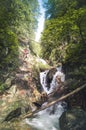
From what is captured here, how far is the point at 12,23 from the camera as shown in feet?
81.4

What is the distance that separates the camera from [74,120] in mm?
13922

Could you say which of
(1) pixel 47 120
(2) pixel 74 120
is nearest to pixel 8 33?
(1) pixel 47 120

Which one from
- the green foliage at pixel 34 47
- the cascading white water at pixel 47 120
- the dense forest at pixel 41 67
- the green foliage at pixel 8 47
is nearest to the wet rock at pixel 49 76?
the dense forest at pixel 41 67

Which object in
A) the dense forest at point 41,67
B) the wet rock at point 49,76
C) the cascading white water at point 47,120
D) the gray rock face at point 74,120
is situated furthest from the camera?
the wet rock at point 49,76

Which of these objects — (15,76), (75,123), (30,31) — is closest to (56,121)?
(75,123)

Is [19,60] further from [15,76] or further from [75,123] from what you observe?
[75,123]

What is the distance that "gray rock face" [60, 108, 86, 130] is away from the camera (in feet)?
44.4

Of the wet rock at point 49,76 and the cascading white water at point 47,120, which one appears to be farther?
the wet rock at point 49,76

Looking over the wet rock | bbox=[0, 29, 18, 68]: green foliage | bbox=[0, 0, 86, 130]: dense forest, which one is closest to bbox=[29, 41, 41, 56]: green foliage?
bbox=[0, 0, 86, 130]: dense forest

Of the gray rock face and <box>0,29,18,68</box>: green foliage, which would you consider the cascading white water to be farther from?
<box>0,29,18,68</box>: green foliage

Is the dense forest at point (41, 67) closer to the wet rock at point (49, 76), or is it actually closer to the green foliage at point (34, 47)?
the wet rock at point (49, 76)

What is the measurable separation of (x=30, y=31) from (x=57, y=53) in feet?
25.2

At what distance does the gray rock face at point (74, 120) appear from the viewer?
532 inches

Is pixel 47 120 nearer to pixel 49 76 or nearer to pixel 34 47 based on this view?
pixel 49 76
